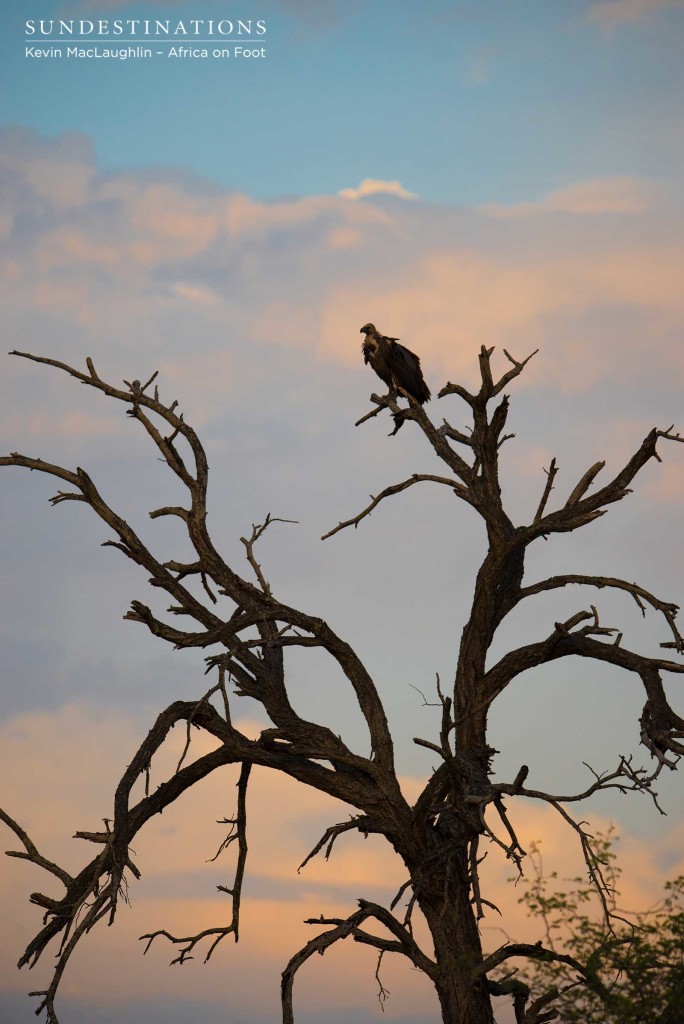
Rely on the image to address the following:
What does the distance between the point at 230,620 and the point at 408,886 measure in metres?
3.15

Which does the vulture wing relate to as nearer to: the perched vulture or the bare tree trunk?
the perched vulture

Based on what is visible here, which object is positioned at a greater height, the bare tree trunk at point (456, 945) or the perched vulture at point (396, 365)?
the perched vulture at point (396, 365)

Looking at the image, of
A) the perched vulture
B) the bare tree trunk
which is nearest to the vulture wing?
the perched vulture

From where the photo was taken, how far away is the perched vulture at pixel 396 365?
13.8 meters

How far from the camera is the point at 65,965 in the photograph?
496 inches

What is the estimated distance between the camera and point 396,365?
1382cm

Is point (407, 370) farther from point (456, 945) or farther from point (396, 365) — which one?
point (456, 945)

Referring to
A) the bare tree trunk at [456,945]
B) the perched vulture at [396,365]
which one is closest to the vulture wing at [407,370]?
the perched vulture at [396,365]

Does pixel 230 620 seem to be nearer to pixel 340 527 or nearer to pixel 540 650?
pixel 340 527

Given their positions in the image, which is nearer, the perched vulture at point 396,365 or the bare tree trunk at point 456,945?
the bare tree trunk at point 456,945

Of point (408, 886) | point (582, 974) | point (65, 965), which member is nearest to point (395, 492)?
→ point (408, 886)

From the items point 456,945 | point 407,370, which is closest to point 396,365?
point 407,370

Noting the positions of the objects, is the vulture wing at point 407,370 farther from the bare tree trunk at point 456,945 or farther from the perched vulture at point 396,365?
the bare tree trunk at point 456,945

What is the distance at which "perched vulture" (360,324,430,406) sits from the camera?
1379 cm
